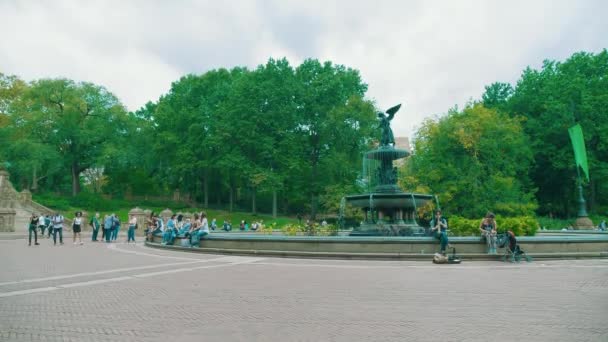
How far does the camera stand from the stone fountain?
2048 centimetres

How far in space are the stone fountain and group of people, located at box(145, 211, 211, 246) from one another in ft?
22.3

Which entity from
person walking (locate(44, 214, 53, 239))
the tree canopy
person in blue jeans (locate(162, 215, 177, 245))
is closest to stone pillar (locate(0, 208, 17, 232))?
person walking (locate(44, 214, 53, 239))

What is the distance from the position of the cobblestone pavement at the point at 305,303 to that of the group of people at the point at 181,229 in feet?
20.6

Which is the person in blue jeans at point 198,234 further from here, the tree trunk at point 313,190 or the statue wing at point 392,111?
the tree trunk at point 313,190

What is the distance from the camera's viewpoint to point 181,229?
73.8ft

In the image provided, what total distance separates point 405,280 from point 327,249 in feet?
19.4

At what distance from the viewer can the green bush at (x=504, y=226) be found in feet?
57.9

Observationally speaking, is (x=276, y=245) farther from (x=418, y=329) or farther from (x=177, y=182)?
(x=177, y=182)

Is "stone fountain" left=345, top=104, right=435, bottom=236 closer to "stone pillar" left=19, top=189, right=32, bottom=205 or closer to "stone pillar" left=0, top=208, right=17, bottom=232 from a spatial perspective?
"stone pillar" left=0, top=208, right=17, bottom=232

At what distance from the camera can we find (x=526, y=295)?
8781 millimetres

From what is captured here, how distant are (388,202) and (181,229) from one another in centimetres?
1014

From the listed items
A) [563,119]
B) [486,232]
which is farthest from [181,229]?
[563,119]

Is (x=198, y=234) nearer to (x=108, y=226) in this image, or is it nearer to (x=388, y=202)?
(x=388, y=202)

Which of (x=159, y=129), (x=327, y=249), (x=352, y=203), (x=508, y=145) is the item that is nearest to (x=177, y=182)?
(x=159, y=129)
